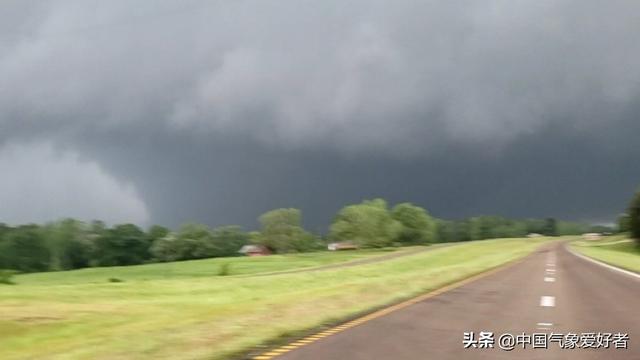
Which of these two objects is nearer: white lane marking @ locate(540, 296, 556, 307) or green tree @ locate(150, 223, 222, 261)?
white lane marking @ locate(540, 296, 556, 307)

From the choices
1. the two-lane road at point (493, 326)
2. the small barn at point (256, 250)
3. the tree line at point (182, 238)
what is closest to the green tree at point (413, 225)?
the tree line at point (182, 238)

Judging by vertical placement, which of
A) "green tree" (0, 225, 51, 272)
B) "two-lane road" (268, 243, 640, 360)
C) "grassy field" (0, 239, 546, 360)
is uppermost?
"green tree" (0, 225, 51, 272)

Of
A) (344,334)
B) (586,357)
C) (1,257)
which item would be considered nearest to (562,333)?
(586,357)

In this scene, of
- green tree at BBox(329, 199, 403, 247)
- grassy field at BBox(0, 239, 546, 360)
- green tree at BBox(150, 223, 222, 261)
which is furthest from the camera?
green tree at BBox(150, 223, 222, 261)

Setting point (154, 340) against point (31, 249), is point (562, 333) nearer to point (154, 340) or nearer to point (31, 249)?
point (154, 340)

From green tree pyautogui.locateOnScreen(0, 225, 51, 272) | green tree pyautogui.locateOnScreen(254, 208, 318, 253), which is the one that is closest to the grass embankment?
green tree pyautogui.locateOnScreen(254, 208, 318, 253)

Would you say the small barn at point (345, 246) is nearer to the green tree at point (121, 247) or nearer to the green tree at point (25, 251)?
the green tree at point (121, 247)

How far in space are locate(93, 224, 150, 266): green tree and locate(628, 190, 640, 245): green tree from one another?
92281 mm

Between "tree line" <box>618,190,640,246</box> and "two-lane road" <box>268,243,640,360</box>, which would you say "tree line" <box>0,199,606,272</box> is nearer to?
"tree line" <box>618,190,640,246</box>

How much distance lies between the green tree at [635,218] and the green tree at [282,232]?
218ft

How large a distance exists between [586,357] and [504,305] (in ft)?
27.4

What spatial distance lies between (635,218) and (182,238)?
86854mm

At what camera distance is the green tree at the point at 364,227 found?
144 m

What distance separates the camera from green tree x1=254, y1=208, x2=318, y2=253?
6457 inches
